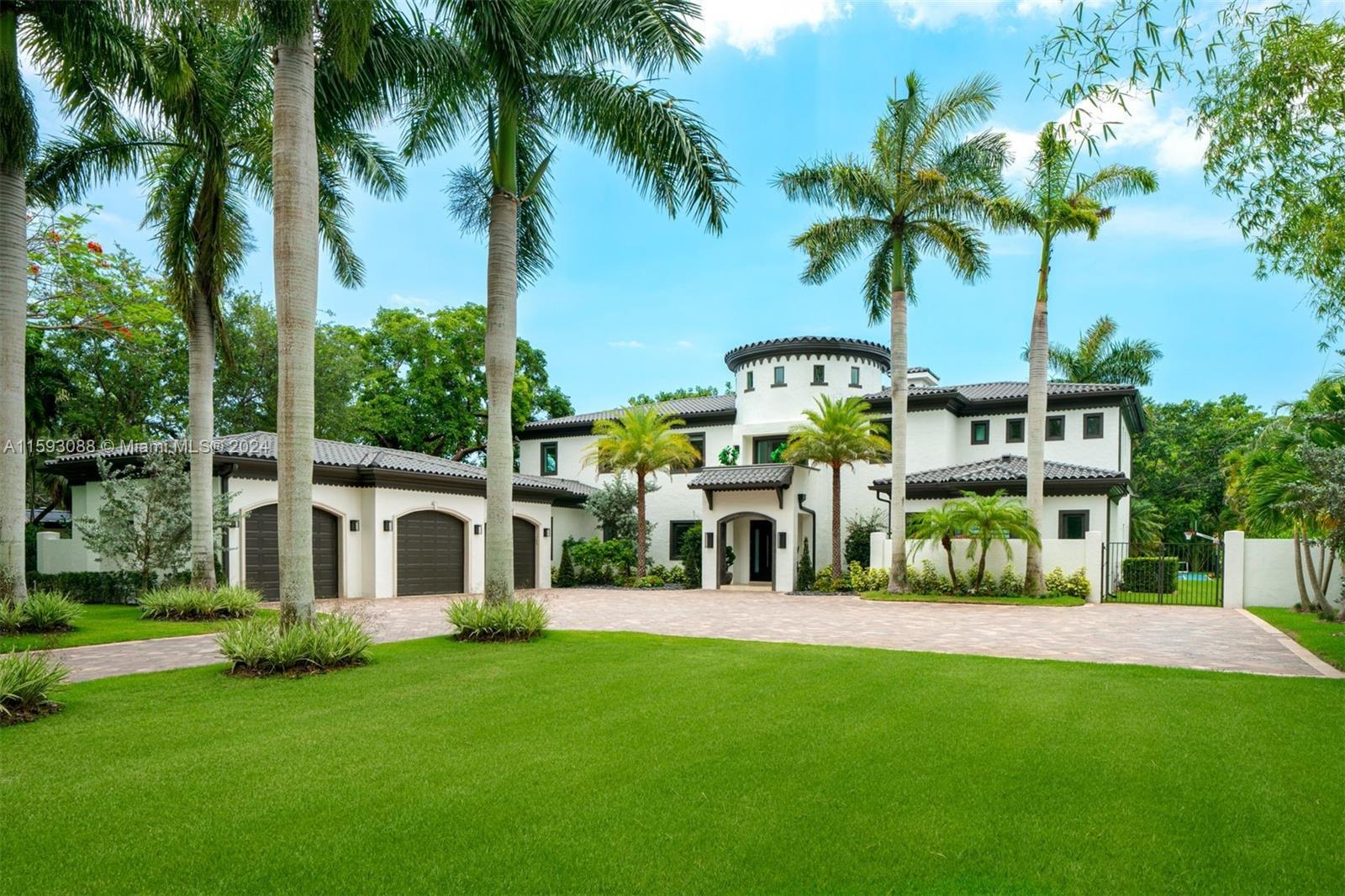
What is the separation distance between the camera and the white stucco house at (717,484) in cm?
2070

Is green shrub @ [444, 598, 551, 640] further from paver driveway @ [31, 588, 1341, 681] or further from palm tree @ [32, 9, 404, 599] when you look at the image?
palm tree @ [32, 9, 404, 599]

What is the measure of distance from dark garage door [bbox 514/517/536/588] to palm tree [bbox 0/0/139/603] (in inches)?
618

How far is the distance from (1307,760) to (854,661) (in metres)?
4.79

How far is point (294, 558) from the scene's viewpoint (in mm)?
9539

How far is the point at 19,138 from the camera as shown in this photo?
39.1ft

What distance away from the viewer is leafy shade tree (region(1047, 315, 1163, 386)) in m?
34.4

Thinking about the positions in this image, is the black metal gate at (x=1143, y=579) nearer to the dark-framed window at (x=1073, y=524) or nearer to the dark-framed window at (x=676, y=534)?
the dark-framed window at (x=1073, y=524)

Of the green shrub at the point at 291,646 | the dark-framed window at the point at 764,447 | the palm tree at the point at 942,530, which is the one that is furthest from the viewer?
the dark-framed window at the point at 764,447

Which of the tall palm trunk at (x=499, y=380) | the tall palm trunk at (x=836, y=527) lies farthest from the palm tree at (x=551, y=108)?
the tall palm trunk at (x=836, y=527)

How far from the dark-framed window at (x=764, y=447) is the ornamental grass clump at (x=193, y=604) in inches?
733

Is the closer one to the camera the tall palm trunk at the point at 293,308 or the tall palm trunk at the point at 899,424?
the tall palm trunk at the point at 293,308

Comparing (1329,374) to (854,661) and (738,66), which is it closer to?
(854,661)

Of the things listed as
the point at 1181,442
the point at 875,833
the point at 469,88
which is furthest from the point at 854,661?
the point at 1181,442

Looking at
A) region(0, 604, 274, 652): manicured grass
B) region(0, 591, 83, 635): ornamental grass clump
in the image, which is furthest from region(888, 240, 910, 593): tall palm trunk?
region(0, 591, 83, 635): ornamental grass clump
